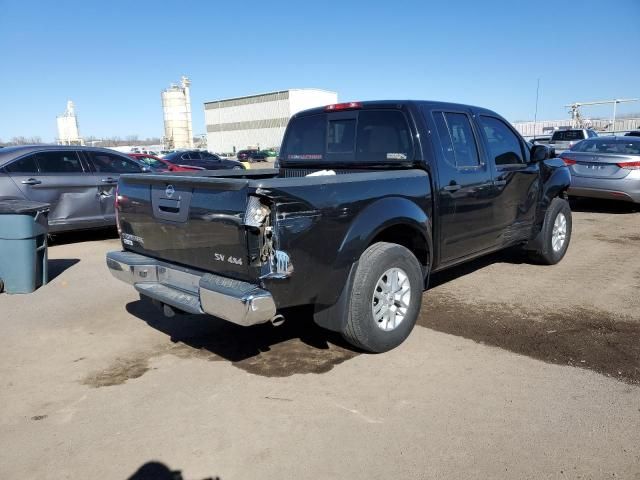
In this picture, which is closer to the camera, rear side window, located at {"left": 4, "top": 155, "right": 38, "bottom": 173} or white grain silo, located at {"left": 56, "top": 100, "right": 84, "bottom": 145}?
rear side window, located at {"left": 4, "top": 155, "right": 38, "bottom": 173}

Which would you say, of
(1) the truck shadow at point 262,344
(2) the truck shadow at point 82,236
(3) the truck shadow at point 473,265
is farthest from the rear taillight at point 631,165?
(2) the truck shadow at point 82,236

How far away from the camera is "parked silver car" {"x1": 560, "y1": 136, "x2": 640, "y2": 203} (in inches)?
391

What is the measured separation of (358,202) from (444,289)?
2.54 m

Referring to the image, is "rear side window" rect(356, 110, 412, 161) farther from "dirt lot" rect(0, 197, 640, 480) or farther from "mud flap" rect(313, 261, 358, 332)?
"dirt lot" rect(0, 197, 640, 480)

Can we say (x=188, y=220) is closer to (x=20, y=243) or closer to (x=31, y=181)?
(x=20, y=243)

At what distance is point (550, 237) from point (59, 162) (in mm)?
7437

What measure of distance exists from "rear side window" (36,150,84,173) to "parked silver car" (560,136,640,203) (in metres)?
9.48

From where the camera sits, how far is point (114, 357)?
13.5 ft

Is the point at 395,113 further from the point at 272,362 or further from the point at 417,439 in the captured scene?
the point at 417,439

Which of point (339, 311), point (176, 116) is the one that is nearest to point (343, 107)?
point (339, 311)

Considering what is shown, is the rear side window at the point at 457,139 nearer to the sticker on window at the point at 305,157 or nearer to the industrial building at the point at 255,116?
the sticker on window at the point at 305,157

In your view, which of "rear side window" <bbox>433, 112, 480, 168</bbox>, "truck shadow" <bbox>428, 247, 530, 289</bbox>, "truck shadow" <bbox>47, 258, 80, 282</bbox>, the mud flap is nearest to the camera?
the mud flap

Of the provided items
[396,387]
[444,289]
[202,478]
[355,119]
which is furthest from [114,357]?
[444,289]

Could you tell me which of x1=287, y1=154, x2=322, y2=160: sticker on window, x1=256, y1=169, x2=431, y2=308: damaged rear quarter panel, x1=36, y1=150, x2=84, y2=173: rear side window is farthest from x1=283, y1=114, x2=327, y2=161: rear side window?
x1=36, y1=150, x2=84, y2=173: rear side window
